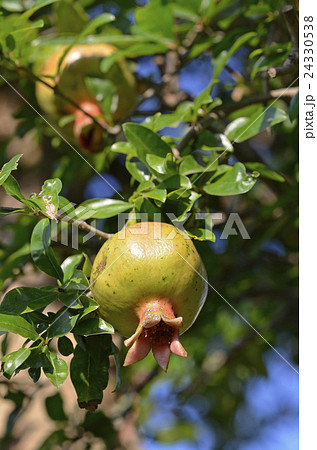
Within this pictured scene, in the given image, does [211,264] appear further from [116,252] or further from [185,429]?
[185,429]

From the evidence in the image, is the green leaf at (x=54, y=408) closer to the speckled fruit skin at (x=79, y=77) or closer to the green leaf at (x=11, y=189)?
the speckled fruit skin at (x=79, y=77)

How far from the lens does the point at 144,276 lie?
0.74 m

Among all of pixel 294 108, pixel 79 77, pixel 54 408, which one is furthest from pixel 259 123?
pixel 54 408

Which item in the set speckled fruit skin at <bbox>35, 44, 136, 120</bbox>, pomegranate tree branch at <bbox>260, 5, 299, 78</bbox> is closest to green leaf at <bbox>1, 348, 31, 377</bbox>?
pomegranate tree branch at <bbox>260, 5, 299, 78</bbox>

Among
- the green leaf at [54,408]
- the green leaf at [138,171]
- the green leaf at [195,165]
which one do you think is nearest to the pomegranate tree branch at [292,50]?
the green leaf at [195,165]

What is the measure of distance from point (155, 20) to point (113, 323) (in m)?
0.76

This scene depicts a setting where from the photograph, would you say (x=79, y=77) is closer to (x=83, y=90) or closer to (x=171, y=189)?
(x=83, y=90)

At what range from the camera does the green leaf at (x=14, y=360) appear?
73 centimetres

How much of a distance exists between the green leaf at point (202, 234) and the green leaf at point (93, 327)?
0.60 feet

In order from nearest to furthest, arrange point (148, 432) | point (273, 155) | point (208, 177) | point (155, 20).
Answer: point (208, 177) < point (155, 20) < point (273, 155) < point (148, 432)

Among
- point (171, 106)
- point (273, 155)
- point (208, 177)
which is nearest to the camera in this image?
point (208, 177)

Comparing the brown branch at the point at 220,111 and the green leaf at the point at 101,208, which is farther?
the brown branch at the point at 220,111
